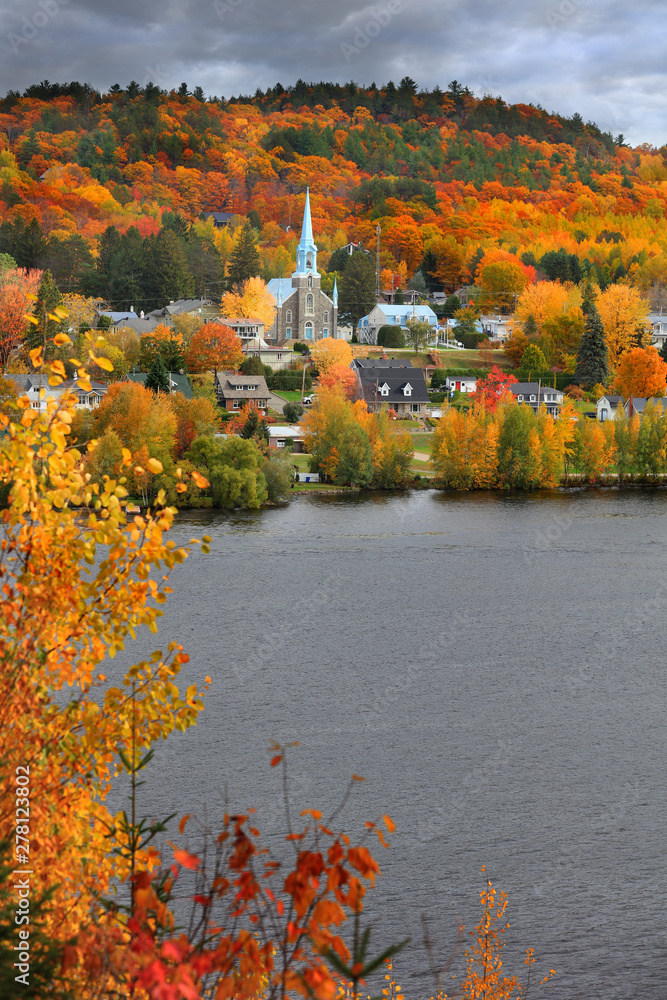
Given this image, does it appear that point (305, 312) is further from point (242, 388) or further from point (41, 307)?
point (41, 307)

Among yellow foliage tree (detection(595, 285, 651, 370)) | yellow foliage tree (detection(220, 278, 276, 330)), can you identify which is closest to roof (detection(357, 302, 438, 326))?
yellow foliage tree (detection(220, 278, 276, 330))

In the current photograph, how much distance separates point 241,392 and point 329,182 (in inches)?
2790

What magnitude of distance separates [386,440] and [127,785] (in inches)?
1223

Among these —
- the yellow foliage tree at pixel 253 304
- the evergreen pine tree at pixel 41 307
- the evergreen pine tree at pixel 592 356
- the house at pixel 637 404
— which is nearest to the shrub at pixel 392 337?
the yellow foliage tree at pixel 253 304

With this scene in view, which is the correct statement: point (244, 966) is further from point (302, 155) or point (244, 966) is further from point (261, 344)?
point (302, 155)

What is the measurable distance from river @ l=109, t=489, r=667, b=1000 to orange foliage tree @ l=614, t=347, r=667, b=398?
26.6 m

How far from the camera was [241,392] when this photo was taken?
181 ft

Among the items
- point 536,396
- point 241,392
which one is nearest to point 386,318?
point 536,396

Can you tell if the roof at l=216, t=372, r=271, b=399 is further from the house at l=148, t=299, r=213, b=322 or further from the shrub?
the shrub

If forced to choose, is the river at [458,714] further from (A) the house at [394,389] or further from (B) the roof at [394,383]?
(B) the roof at [394,383]

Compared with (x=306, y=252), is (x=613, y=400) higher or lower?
lower

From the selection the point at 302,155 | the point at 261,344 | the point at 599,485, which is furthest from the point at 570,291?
the point at 302,155

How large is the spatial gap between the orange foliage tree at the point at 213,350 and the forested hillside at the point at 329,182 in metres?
16.6

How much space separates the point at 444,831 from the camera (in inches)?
642
